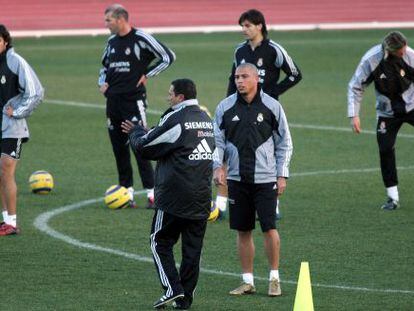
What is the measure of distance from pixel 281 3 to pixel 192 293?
39.4 metres

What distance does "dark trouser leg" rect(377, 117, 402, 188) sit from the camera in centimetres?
1576

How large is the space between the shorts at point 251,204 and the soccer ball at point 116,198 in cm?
475

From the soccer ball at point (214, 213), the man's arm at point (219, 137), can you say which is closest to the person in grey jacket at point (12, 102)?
the soccer ball at point (214, 213)

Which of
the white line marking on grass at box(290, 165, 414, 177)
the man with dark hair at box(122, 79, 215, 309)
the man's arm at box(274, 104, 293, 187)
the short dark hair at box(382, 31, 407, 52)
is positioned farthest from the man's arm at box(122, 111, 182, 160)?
the white line marking on grass at box(290, 165, 414, 177)

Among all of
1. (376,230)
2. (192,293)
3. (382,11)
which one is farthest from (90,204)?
(382,11)

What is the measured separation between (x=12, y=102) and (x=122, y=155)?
2.74 metres

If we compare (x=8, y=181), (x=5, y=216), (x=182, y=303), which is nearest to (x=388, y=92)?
(x=8, y=181)

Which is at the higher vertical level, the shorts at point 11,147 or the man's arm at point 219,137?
the man's arm at point 219,137

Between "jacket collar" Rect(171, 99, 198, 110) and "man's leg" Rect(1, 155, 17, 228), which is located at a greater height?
"jacket collar" Rect(171, 99, 198, 110)

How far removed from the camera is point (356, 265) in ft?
40.7

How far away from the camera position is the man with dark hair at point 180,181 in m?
10.6

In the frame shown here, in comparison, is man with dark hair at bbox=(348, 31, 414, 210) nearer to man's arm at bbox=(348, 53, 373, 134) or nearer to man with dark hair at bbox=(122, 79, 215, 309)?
man's arm at bbox=(348, 53, 373, 134)

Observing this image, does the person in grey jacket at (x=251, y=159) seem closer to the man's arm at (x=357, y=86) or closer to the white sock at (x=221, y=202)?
the white sock at (x=221, y=202)

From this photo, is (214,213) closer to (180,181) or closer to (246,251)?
(246,251)
